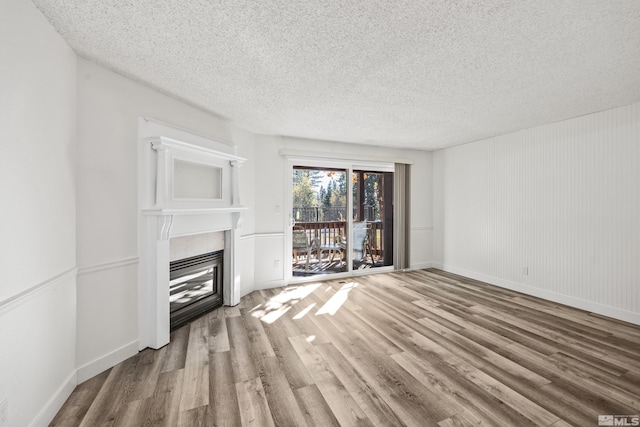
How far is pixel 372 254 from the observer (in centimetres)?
539

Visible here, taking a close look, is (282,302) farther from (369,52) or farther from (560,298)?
(560,298)

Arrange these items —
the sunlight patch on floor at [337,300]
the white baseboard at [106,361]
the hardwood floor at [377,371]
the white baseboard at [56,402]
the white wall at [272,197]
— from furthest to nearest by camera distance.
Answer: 1. the white wall at [272,197]
2. the sunlight patch on floor at [337,300]
3. the white baseboard at [106,361]
4. the hardwood floor at [377,371]
5. the white baseboard at [56,402]

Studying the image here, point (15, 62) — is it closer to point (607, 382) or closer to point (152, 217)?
point (152, 217)

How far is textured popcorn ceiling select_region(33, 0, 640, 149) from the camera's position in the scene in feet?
4.97

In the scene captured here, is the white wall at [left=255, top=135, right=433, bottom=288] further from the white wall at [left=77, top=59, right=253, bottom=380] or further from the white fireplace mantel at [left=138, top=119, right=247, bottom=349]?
the white wall at [left=77, top=59, right=253, bottom=380]

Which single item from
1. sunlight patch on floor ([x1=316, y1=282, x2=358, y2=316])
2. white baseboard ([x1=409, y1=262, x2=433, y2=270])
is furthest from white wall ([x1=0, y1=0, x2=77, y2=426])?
white baseboard ([x1=409, y1=262, x2=433, y2=270])

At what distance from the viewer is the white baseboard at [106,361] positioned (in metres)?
1.99

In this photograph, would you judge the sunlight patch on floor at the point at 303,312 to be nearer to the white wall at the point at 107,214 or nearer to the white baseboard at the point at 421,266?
the white wall at the point at 107,214

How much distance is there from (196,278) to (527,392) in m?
3.13

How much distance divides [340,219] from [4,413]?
414 cm

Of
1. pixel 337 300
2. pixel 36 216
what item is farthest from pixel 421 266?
pixel 36 216

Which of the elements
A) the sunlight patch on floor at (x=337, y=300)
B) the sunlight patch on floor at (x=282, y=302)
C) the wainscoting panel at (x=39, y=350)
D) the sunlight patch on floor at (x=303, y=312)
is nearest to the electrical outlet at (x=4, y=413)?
the wainscoting panel at (x=39, y=350)

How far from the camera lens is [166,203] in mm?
2520

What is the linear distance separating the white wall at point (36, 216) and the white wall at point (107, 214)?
97 millimetres
